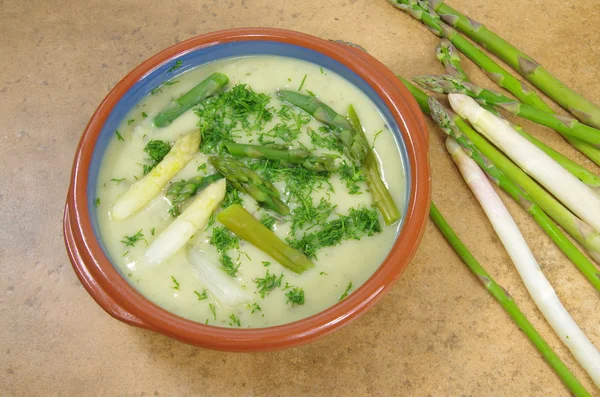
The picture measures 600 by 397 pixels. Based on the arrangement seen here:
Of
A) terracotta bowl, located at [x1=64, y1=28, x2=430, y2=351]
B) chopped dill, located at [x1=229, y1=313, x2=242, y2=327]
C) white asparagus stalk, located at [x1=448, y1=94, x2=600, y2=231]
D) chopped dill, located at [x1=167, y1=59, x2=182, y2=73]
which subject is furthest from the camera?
white asparagus stalk, located at [x1=448, y1=94, x2=600, y2=231]

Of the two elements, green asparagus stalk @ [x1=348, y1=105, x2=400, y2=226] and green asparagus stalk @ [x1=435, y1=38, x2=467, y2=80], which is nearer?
green asparagus stalk @ [x1=348, y1=105, x2=400, y2=226]

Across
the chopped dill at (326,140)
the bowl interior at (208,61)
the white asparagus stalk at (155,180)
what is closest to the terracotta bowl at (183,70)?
the bowl interior at (208,61)

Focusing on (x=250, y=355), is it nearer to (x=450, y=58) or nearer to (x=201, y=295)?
(x=201, y=295)

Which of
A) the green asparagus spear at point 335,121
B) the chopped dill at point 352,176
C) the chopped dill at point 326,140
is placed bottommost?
the chopped dill at point 352,176

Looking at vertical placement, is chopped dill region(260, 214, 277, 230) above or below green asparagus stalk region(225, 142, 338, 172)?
below

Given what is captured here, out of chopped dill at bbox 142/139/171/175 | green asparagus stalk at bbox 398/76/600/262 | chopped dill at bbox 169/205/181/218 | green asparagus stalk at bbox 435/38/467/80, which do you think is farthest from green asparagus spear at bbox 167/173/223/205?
green asparagus stalk at bbox 435/38/467/80

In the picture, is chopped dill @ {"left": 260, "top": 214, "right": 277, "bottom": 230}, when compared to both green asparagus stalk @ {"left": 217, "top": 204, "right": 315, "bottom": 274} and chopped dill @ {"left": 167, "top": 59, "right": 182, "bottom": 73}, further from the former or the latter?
chopped dill @ {"left": 167, "top": 59, "right": 182, "bottom": 73}

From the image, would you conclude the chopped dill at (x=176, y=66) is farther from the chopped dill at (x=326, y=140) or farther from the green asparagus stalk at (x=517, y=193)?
the green asparagus stalk at (x=517, y=193)
